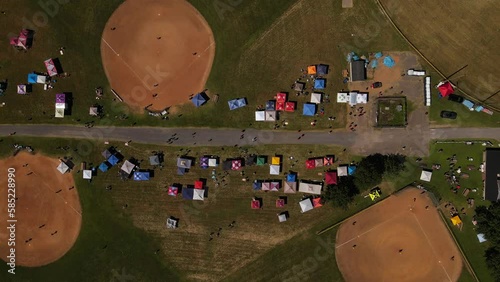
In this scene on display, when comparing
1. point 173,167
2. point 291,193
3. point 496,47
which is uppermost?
point 496,47

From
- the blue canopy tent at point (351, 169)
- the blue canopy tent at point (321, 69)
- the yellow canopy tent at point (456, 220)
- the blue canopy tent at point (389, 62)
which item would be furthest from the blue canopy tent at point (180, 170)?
the yellow canopy tent at point (456, 220)

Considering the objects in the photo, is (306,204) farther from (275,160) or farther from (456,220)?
(456,220)

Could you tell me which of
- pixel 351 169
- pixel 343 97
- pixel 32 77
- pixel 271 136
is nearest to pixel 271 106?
pixel 271 136

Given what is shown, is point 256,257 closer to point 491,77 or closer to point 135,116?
point 135,116

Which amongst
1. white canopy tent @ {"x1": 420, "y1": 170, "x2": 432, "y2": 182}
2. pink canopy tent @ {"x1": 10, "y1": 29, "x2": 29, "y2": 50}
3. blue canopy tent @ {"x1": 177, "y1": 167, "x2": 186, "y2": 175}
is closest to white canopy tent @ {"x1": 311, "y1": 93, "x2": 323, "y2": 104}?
white canopy tent @ {"x1": 420, "y1": 170, "x2": 432, "y2": 182}

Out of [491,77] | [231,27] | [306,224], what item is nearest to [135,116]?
[231,27]

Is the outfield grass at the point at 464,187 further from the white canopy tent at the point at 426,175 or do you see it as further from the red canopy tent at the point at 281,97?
the red canopy tent at the point at 281,97

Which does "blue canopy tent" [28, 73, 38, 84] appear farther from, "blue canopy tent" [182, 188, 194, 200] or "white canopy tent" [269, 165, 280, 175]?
"white canopy tent" [269, 165, 280, 175]

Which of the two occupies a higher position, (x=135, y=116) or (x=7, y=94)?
(x=7, y=94)
